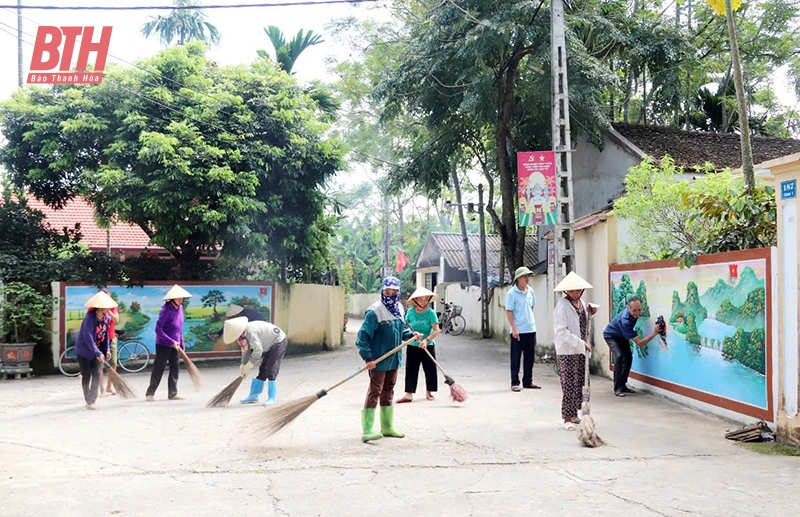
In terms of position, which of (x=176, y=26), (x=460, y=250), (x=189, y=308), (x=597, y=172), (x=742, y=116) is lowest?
(x=189, y=308)

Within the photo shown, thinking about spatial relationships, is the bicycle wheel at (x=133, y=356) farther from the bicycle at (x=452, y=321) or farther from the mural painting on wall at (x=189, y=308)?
the bicycle at (x=452, y=321)

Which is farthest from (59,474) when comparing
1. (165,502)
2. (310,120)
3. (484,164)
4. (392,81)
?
(484,164)

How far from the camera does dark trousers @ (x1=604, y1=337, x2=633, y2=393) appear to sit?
998 centimetres

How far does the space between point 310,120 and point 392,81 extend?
2.49 meters

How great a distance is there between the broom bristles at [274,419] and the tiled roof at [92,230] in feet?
50.5

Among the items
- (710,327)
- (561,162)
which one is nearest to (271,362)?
(710,327)

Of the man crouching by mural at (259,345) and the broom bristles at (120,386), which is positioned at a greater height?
the man crouching by mural at (259,345)

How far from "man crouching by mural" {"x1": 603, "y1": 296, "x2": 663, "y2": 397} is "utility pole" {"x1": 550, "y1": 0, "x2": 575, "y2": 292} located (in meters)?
→ 2.40

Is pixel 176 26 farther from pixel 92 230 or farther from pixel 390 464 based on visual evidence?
pixel 390 464

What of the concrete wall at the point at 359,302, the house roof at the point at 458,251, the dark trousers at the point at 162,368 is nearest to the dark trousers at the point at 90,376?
the dark trousers at the point at 162,368

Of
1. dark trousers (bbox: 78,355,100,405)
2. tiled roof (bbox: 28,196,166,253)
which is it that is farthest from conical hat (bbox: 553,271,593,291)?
tiled roof (bbox: 28,196,166,253)

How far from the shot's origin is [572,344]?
7.49 meters

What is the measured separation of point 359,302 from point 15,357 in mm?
29430

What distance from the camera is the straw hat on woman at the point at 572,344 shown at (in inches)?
297
